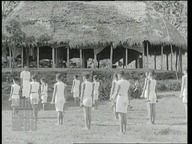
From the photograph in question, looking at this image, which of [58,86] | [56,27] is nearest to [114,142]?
[58,86]

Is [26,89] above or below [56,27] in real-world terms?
below

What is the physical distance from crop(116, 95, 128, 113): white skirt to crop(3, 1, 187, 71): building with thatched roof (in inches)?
638

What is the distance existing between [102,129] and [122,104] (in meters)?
1.23

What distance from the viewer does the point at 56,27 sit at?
31.2 meters

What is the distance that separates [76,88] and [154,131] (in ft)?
29.9

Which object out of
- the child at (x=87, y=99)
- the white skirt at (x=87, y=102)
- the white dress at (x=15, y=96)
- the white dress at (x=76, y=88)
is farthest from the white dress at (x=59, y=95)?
the white dress at (x=76, y=88)

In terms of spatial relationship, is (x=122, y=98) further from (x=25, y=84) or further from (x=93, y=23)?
(x=93, y=23)

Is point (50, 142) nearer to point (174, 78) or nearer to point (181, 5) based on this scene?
point (174, 78)

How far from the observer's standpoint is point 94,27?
3098 centimetres

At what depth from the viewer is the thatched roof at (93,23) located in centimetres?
3020

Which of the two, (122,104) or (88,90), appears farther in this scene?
(88,90)

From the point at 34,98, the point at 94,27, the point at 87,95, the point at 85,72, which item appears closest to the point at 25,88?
the point at 85,72

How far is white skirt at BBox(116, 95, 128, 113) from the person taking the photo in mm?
13252

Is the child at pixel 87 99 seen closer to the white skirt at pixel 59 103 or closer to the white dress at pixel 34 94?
the white skirt at pixel 59 103
